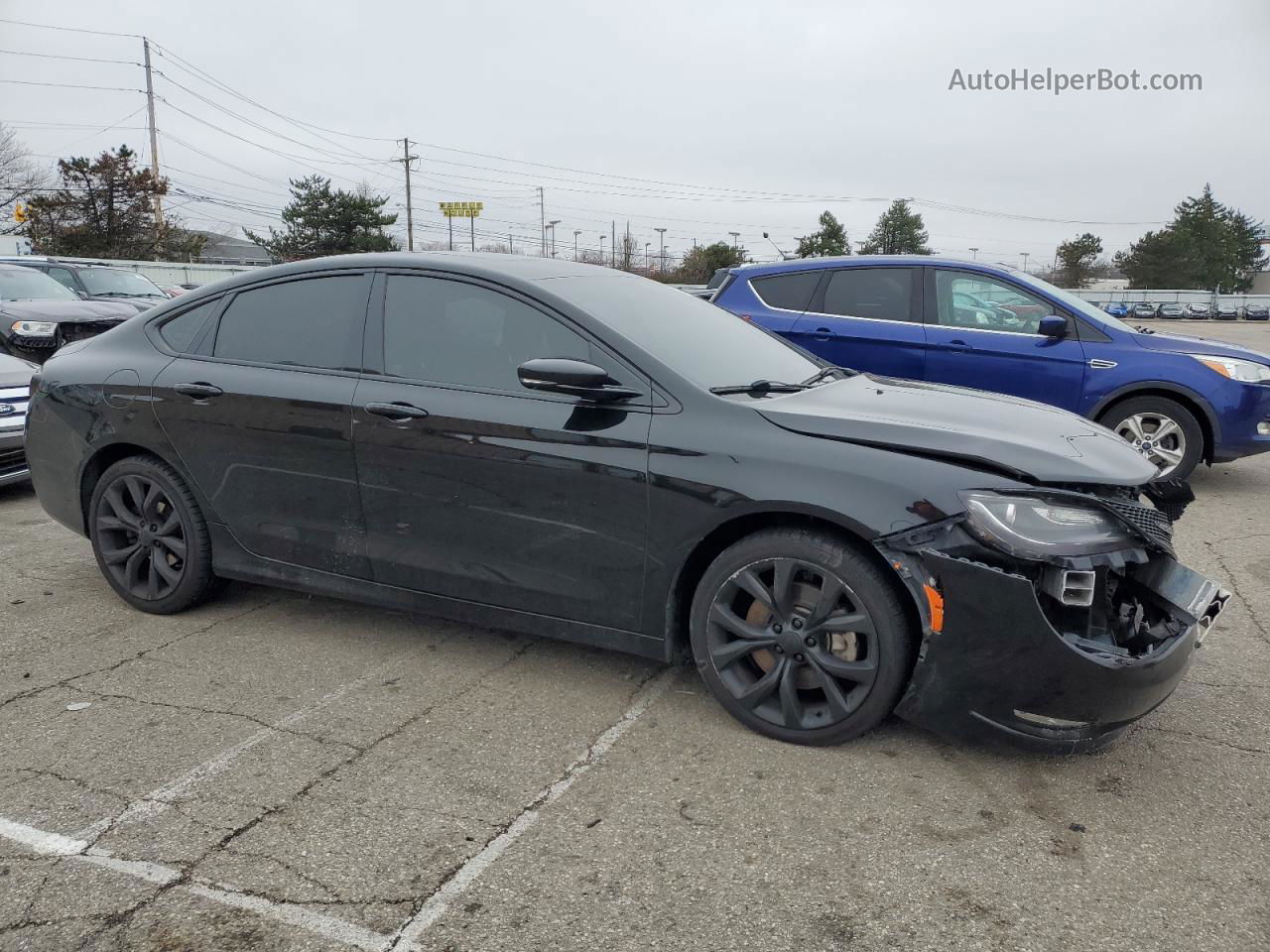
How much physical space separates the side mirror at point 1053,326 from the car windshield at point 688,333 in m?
3.38

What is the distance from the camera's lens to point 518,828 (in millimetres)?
2652

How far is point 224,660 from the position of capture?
3.86 m

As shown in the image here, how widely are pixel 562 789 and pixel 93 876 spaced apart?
122 cm

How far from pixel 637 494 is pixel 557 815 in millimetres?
1045

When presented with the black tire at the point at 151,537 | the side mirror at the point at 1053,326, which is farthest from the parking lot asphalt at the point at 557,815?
the side mirror at the point at 1053,326

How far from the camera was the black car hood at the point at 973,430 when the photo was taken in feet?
9.61

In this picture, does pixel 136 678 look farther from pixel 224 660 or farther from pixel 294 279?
pixel 294 279

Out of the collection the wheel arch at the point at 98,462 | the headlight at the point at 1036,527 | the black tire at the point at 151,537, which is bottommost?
the black tire at the point at 151,537

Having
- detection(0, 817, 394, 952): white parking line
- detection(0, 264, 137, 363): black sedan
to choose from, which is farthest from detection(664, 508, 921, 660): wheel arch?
detection(0, 264, 137, 363): black sedan

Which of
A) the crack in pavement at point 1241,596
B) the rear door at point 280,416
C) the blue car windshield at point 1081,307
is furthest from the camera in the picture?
the blue car windshield at point 1081,307

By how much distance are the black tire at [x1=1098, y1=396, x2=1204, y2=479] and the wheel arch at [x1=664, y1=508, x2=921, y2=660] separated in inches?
190

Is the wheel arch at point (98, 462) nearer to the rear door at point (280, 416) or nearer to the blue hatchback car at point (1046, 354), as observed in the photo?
the rear door at point (280, 416)

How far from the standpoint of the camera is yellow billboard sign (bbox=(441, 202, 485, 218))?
8019 centimetres

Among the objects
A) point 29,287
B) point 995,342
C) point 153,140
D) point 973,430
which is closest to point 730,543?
point 973,430
